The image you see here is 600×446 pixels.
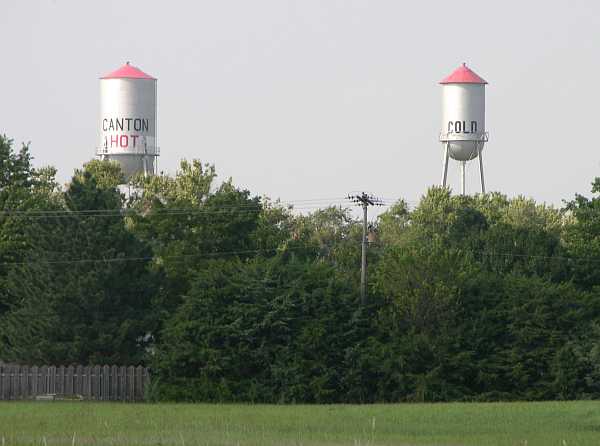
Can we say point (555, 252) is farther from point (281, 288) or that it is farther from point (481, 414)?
point (481, 414)

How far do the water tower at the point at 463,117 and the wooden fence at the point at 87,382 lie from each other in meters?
49.0

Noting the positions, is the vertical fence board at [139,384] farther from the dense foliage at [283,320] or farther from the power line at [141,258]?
the power line at [141,258]

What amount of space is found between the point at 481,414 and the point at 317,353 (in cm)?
1461

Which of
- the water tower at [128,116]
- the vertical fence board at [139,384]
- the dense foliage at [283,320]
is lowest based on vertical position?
the vertical fence board at [139,384]

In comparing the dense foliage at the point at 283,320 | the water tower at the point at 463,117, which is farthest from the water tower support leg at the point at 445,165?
the dense foliage at the point at 283,320

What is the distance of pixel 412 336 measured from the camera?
70.0 meters

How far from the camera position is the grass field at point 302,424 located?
45062 millimetres

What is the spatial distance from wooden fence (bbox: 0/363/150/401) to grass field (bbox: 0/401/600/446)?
6.79 meters

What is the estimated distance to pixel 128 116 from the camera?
384 feet

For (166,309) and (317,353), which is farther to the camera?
(166,309)

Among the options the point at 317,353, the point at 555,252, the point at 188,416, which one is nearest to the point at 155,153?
the point at 555,252

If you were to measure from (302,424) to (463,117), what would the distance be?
6724 cm

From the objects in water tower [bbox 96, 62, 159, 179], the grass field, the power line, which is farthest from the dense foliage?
water tower [bbox 96, 62, 159, 179]

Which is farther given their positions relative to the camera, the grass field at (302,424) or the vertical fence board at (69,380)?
the vertical fence board at (69,380)
